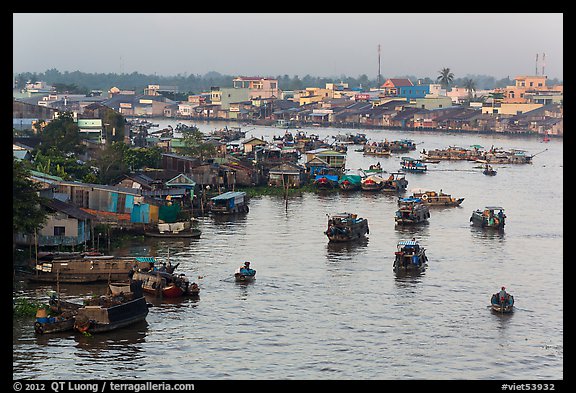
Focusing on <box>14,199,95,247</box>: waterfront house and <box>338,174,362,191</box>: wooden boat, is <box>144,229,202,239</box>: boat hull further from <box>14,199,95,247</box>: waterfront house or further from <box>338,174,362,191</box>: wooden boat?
<box>338,174,362,191</box>: wooden boat

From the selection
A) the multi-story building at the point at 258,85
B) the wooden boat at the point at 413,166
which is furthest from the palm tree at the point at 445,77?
the wooden boat at the point at 413,166

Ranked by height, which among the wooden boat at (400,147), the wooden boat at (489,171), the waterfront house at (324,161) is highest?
the wooden boat at (400,147)

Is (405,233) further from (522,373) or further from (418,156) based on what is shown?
(418,156)

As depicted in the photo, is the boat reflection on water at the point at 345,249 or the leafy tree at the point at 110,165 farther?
the leafy tree at the point at 110,165

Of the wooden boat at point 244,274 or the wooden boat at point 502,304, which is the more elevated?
the wooden boat at point 244,274

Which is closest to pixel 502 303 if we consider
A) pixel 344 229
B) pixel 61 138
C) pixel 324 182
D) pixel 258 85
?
pixel 344 229

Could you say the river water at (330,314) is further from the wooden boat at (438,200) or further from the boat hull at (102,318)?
the wooden boat at (438,200)
